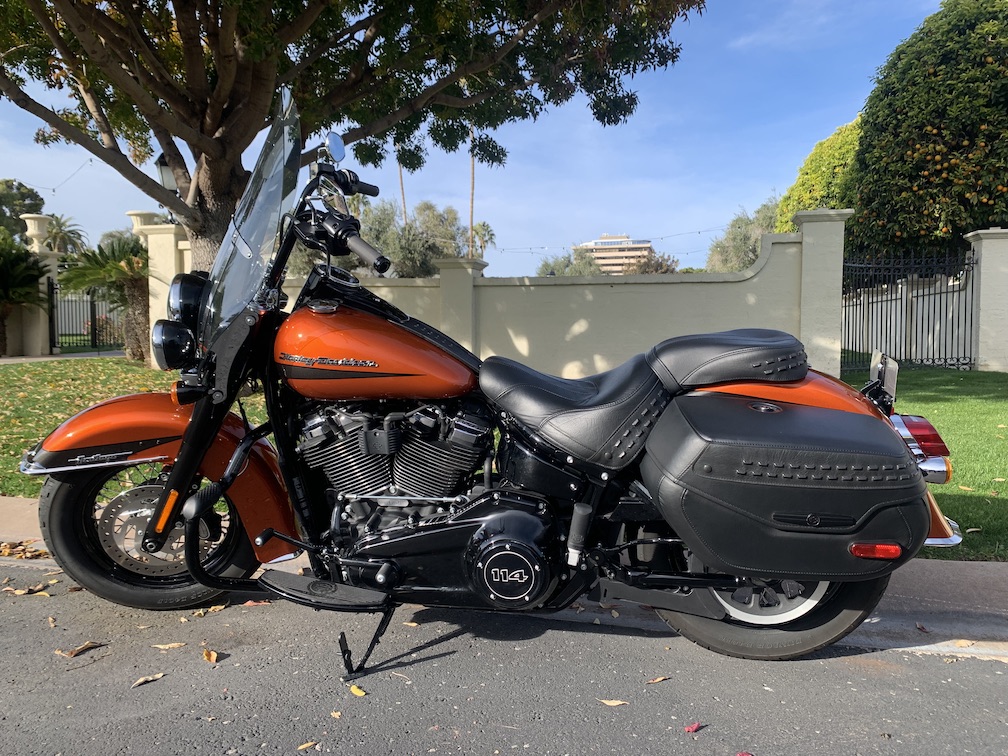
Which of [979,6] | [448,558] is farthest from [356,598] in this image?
[979,6]

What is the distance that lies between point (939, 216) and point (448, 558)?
14.6 metres

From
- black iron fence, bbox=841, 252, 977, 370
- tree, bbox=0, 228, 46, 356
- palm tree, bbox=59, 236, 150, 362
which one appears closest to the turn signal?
black iron fence, bbox=841, 252, 977, 370

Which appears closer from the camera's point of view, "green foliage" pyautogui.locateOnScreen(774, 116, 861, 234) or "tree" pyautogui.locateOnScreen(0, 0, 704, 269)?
"tree" pyautogui.locateOnScreen(0, 0, 704, 269)

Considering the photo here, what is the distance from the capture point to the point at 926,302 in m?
13.2

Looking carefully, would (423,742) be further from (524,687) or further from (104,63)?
(104,63)

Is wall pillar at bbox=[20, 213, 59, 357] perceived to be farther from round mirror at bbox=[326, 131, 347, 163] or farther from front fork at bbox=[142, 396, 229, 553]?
round mirror at bbox=[326, 131, 347, 163]

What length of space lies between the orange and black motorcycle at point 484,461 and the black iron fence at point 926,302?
10.6m

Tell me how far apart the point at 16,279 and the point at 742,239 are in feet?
115

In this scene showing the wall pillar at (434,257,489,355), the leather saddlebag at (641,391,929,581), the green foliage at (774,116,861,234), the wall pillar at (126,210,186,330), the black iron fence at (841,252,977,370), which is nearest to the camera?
the leather saddlebag at (641,391,929,581)

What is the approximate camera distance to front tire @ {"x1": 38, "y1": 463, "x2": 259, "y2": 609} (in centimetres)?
274

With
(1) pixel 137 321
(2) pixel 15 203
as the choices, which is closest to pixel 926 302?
(1) pixel 137 321

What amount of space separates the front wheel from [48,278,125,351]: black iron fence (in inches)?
777

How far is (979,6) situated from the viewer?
13.2m

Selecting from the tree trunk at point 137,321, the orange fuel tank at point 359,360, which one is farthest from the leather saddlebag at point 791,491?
the tree trunk at point 137,321
